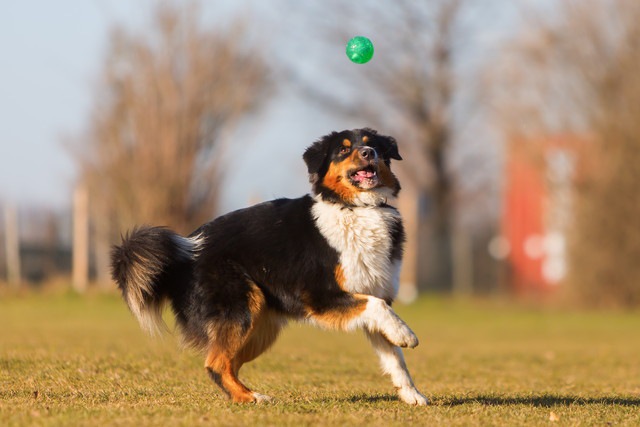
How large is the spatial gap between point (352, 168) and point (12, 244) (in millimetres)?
17666

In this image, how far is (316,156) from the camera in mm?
6906

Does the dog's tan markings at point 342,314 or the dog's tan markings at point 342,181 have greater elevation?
the dog's tan markings at point 342,181

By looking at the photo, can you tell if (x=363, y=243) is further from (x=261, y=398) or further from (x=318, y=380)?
(x=318, y=380)

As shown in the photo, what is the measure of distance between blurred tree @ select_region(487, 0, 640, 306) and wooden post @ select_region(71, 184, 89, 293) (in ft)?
32.2

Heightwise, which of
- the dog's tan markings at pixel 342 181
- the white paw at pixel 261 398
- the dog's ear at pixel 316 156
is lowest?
the white paw at pixel 261 398

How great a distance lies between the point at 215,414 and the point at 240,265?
3.85 ft

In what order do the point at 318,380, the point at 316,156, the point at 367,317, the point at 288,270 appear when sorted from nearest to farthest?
the point at 367,317
the point at 288,270
the point at 316,156
the point at 318,380

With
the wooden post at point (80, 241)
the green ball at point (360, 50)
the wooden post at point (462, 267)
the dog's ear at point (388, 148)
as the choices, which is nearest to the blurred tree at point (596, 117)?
the wooden post at point (462, 267)

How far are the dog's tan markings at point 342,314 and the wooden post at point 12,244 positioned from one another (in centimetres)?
1767

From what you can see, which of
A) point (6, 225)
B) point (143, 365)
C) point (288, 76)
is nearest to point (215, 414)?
point (143, 365)

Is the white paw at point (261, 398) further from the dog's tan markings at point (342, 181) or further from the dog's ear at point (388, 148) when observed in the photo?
the dog's ear at point (388, 148)

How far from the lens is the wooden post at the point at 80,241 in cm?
2270

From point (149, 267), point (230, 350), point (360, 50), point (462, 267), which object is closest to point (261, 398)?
point (230, 350)

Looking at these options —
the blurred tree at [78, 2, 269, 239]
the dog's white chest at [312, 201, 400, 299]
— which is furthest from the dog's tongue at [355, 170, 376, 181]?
the blurred tree at [78, 2, 269, 239]
